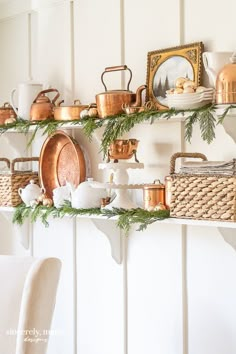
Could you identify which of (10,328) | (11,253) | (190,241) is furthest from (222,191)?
(11,253)

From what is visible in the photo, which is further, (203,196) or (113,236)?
(113,236)

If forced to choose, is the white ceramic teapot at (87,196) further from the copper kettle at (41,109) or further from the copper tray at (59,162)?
the copper kettle at (41,109)

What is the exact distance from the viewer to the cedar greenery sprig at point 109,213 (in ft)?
6.28

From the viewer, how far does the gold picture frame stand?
6.50 feet

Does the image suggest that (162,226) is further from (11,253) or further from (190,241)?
(11,253)

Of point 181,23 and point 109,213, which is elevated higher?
point 181,23

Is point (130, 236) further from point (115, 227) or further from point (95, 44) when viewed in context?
point (95, 44)

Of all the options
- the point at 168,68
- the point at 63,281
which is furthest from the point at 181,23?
the point at 63,281

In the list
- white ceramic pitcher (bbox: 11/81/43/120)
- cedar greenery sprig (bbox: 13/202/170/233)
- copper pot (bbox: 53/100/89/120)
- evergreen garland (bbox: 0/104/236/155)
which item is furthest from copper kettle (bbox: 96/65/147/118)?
white ceramic pitcher (bbox: 11/81/43/120)

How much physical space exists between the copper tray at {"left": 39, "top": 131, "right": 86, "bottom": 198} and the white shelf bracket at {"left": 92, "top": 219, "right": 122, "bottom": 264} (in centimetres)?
22

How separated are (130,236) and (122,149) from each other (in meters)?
0.39

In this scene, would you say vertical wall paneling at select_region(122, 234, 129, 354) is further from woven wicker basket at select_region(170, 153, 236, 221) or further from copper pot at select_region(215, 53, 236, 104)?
copper pot at select_region(215, 53, 236, 104)

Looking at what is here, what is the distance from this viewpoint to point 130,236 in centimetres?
226

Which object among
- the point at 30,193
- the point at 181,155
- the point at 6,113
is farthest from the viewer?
the point at 6,113
